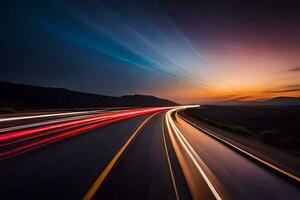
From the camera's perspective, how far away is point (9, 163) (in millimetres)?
6156

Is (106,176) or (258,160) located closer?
(106,176)

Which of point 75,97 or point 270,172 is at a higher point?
point 75,97

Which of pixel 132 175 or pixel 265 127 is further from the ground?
pixel 132 175

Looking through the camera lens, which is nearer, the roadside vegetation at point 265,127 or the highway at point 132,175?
the highway at point 132,175

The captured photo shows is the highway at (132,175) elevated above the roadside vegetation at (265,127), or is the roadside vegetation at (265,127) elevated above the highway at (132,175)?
the highway at (132,175)

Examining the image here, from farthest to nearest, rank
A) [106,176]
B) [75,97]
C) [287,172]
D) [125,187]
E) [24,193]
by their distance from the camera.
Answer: [75,97] < [287,172] < [106,176] < [125,187] < [24,193]

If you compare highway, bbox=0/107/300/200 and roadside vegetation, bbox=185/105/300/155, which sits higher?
highway, bbox=0/107/300/200

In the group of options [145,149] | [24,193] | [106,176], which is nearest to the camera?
[24,193]

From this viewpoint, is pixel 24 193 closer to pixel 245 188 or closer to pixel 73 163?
pixel 73 163

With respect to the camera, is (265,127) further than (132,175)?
Yes

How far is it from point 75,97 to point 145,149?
497 ft

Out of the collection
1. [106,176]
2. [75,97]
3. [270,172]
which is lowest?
[270,172]

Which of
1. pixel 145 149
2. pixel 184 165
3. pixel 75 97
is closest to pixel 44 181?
pixel 184 165

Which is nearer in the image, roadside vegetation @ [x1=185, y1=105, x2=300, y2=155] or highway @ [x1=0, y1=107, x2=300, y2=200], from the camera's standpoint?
highway @ [x1=0, y1=107, x2=300, y2=200]
